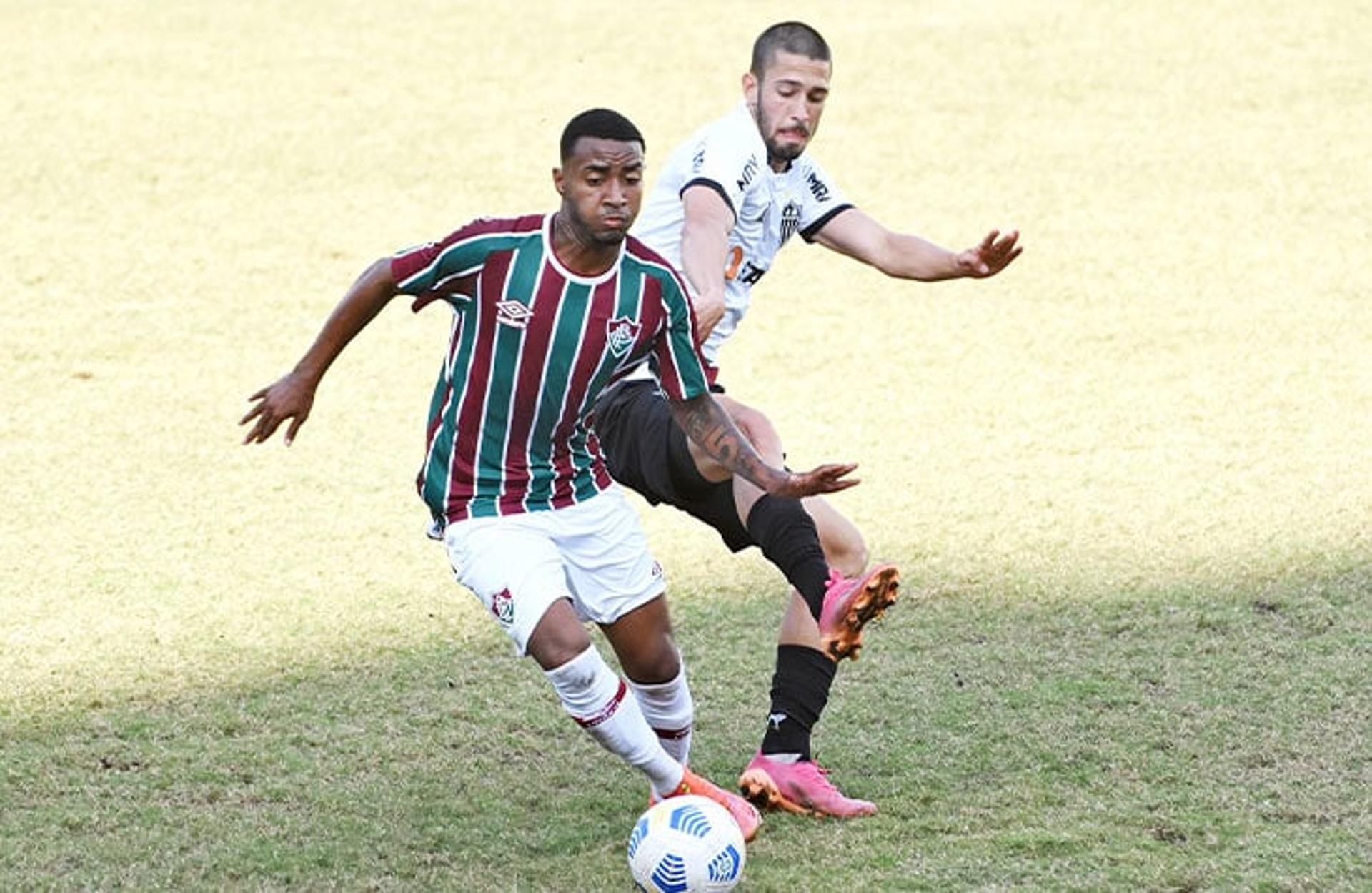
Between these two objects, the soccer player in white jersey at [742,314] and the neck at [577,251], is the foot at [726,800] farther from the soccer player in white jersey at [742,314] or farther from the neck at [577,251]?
the neck at [577,251]

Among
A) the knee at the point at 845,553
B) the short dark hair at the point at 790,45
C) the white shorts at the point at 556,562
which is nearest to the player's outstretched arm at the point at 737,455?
the white shorts at the point at 556,562

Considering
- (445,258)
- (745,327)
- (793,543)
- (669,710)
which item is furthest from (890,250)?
(745,327)

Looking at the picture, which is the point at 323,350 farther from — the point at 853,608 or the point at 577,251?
the point at 853,608

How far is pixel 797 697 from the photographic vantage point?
6.20 m

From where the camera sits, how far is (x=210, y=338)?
41.4 ft

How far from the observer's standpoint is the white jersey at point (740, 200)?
651cm

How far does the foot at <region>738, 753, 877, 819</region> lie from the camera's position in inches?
238

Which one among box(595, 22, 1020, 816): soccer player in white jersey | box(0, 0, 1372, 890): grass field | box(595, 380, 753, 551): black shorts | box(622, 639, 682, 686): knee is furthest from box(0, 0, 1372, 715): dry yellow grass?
box(622, 639, 682, 686): knee

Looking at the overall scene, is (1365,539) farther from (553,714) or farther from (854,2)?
(854,2)

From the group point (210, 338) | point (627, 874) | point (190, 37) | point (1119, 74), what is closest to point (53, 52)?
point (190, 37)

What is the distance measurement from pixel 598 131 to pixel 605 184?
14 cm

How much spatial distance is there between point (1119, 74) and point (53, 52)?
29.4 feet

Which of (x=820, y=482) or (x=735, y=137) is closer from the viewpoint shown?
(x=820, y=482)

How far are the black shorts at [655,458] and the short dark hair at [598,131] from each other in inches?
37.3
